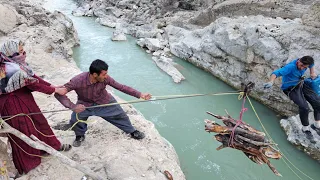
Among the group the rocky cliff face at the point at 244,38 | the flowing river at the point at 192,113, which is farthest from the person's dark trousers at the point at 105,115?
the rocky cliff face at the point at 244,38

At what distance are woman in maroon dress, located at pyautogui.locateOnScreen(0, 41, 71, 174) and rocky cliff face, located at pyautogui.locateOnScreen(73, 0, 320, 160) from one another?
631 cm

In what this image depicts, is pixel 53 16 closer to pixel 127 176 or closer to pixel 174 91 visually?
pixel 174 91

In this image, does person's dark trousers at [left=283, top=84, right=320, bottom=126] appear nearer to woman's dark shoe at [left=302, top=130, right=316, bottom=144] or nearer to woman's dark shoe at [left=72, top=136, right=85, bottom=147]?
woman's dark shoe at [left=302, top=130, right=316, bottom=144]

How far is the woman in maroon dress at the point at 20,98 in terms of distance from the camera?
306 centimetres

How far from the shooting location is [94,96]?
13.2 feet

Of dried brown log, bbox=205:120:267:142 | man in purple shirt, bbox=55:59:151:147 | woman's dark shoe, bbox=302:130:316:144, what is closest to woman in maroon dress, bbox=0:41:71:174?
man in purple shirt, bbox=55:59:151:147

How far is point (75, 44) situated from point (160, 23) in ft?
18.7

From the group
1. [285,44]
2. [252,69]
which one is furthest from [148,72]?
[285,44]

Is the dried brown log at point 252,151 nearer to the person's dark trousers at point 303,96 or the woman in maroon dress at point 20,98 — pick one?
the person's dark trousers at point 303,96

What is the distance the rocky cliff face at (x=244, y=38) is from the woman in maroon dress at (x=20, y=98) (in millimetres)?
6306

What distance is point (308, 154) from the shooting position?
22.0 feet

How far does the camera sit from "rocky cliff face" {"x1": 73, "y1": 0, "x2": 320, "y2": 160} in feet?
25.6

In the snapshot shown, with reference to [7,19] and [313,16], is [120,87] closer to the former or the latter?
[313,16]

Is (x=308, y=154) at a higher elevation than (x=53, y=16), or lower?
lower
